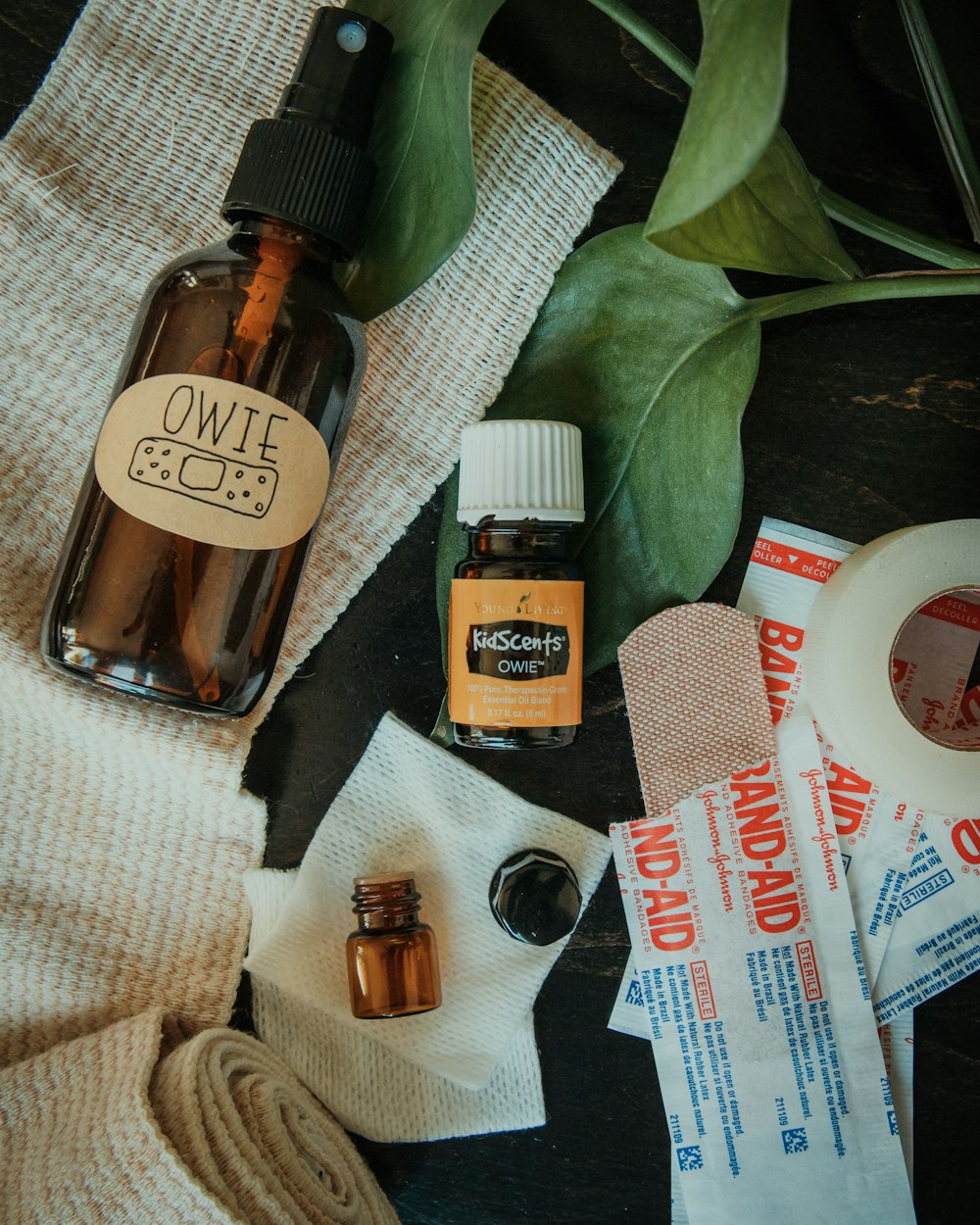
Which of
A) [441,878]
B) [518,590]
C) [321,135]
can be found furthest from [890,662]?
[321,135]

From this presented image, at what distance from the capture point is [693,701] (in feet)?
2.20

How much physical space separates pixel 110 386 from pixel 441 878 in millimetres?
413

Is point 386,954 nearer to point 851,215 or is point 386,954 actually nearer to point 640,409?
point 640,409

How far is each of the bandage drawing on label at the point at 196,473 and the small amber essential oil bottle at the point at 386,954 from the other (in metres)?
0.28

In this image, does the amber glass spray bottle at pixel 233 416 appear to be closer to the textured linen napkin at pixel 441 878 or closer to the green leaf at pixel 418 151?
the green leaf at pixel 418 151

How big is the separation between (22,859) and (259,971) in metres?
0.18

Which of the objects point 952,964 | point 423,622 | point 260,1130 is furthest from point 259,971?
point 952,964

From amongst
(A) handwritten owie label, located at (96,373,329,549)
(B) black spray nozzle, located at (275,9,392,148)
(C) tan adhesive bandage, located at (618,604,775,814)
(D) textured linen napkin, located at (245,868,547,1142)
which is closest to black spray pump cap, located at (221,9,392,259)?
(B) black spray nozzle, located at (275,9,392,148)

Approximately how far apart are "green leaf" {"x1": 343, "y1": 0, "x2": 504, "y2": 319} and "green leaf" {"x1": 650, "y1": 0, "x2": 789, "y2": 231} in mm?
181

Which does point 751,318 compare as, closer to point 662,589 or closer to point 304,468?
point 662,589

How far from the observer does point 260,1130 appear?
0.60m

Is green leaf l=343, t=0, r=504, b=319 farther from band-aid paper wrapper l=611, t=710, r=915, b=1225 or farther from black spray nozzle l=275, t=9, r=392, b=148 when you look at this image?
band-aid paper wrapper l=611, t=710, r=915, b=1225

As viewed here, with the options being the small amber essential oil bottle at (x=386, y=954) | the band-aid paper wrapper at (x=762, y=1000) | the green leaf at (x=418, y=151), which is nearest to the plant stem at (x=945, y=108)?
the green leaf at (x=418, y=151)

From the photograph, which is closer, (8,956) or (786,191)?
(786,191)
